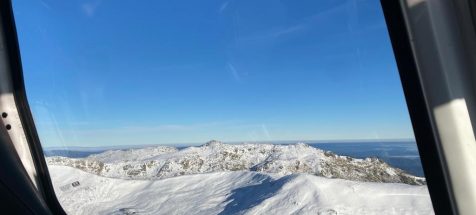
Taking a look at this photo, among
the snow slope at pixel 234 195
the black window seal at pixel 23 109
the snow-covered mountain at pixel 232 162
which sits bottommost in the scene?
the snow slope at pixel 234 195

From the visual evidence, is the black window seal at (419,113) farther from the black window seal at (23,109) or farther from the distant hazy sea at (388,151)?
the black window seal at (23,109)

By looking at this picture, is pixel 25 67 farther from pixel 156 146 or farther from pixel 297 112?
pixel 297 112

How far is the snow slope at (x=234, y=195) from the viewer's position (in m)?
1.58

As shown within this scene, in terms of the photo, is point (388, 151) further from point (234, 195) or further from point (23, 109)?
point (23, 109)

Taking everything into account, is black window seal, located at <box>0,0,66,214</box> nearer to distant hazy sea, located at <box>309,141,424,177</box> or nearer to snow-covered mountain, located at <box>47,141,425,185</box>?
snow-covered mountain, located at <box>47,141,425,185</box>

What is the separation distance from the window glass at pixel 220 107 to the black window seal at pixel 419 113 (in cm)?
5

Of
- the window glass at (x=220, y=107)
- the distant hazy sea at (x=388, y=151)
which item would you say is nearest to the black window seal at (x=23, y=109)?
the window glass at (x=220, y=107)

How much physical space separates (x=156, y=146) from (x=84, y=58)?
648 millimetres

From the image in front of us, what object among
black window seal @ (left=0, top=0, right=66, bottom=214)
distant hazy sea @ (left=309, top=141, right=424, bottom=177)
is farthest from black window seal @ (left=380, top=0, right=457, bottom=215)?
black window seal @ (left=0, top=0, right=66, bottom=214)

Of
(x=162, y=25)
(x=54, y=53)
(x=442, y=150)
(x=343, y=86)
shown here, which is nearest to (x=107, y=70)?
(x=54, y=53)

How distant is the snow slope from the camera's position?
1581 mm

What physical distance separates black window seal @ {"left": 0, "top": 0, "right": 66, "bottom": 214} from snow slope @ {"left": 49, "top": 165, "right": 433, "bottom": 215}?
0.05 m

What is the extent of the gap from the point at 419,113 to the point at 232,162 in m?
0.83

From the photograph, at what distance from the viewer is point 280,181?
1.75m
